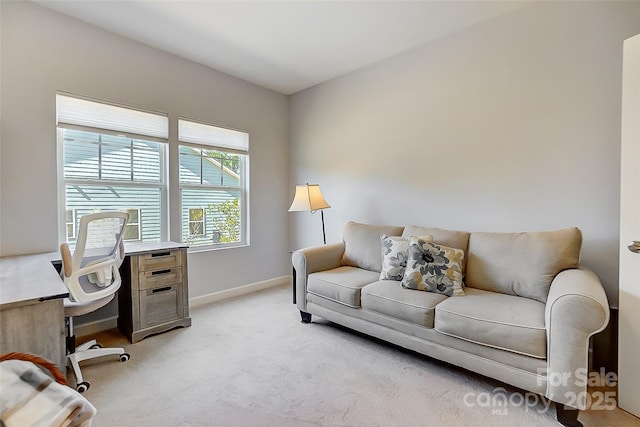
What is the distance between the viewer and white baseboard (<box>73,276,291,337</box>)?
259cm

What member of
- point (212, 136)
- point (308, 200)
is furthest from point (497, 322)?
point (212, 136)

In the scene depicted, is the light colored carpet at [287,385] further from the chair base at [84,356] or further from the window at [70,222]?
the window at [70,222]

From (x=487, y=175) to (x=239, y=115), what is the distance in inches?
109

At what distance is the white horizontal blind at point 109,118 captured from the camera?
2480 millimetres

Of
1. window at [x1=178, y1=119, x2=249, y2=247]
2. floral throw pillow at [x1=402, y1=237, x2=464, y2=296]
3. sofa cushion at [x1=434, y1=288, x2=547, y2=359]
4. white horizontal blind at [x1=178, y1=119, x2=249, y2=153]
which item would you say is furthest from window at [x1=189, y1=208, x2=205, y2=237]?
sofa cushion at [x1=434, y1=288, x2=547, y2=359]

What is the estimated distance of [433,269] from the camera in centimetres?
218

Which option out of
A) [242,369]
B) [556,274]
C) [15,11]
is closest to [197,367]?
[242,369]

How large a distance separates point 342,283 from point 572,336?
1.45 m

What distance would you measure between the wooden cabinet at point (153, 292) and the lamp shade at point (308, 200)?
1202 millimetres

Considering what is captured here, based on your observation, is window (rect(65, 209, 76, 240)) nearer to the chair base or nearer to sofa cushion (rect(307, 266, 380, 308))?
the chair base

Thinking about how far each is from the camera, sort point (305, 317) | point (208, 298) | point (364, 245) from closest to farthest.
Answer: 1. point (305, 317)
2. point (364, 245)
3. point (208, 298)

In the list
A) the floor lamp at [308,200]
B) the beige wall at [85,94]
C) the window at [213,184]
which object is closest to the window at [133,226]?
the beige wall at [85,94]

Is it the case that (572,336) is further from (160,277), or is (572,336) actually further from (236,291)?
(236,291)

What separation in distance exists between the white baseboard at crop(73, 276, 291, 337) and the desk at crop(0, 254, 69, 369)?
1.43 meters
